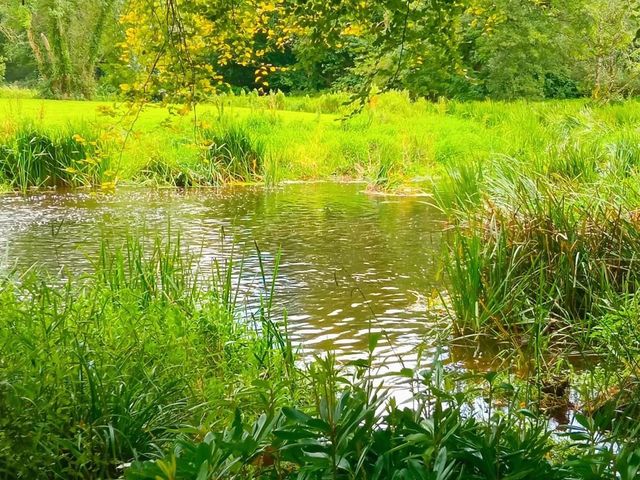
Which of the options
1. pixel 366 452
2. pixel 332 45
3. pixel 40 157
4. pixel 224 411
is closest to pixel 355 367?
pixel 224 411

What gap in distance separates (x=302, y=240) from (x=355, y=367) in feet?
12.6

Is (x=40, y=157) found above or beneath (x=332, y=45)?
beneath

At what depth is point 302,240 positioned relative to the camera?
7.68 m

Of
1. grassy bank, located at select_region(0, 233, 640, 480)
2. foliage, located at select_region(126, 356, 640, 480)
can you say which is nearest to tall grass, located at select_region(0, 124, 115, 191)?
grassy bank, located at select_region(0, 233, 640, 480)

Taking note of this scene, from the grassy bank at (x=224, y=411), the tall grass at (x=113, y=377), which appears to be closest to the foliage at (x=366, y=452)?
the grassy bank at (x=224, y=411)

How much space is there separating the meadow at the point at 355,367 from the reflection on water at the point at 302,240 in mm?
365

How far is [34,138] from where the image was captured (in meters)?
10.2

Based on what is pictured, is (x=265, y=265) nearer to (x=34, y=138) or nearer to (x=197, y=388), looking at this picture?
(x=197, y=388)

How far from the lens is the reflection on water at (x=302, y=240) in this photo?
16.4 feet

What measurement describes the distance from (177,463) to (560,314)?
11.6ft

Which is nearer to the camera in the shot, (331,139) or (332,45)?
(332,45)

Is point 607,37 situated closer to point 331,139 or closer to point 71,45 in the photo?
point 331,139

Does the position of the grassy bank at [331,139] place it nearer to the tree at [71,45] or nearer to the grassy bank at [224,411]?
the grassy bank at [224,411]

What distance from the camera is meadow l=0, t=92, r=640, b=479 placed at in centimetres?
160
